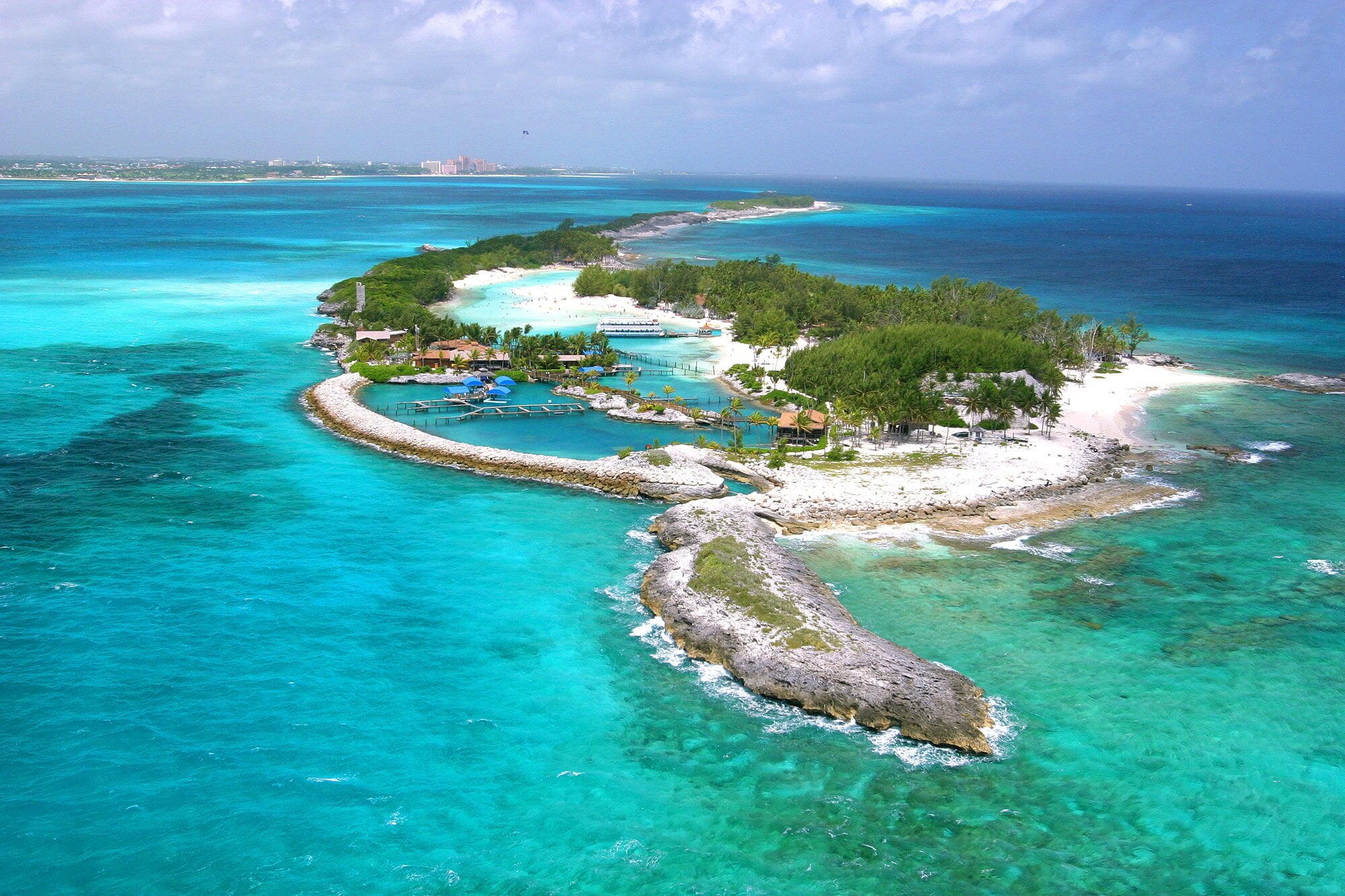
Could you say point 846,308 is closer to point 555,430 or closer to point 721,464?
point 555,430

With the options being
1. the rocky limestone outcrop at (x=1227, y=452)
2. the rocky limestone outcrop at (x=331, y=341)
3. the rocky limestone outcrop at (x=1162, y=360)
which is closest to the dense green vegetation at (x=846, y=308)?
the rocky limestone outcrop at (x=1162, y=360)

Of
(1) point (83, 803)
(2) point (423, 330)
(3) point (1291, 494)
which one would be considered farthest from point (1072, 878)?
(2) point (423, 330)

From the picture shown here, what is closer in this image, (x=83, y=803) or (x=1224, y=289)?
(x=83, y=803)

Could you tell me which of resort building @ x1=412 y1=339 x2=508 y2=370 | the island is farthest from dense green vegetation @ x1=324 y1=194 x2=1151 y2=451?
resort building @ x1=412 y1=339 x2=508 y2=370

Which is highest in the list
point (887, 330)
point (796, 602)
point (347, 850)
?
point (887, 330)

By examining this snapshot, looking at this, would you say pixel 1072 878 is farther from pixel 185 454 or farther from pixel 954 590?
pixel 185 454

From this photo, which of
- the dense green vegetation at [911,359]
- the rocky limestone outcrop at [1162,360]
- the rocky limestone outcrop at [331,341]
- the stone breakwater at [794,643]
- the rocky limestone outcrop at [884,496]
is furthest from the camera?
the rocky limestone outcrop at [1162,360]

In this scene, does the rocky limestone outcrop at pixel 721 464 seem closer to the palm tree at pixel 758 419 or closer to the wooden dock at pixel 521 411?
the palm tree at pixel 758 419
